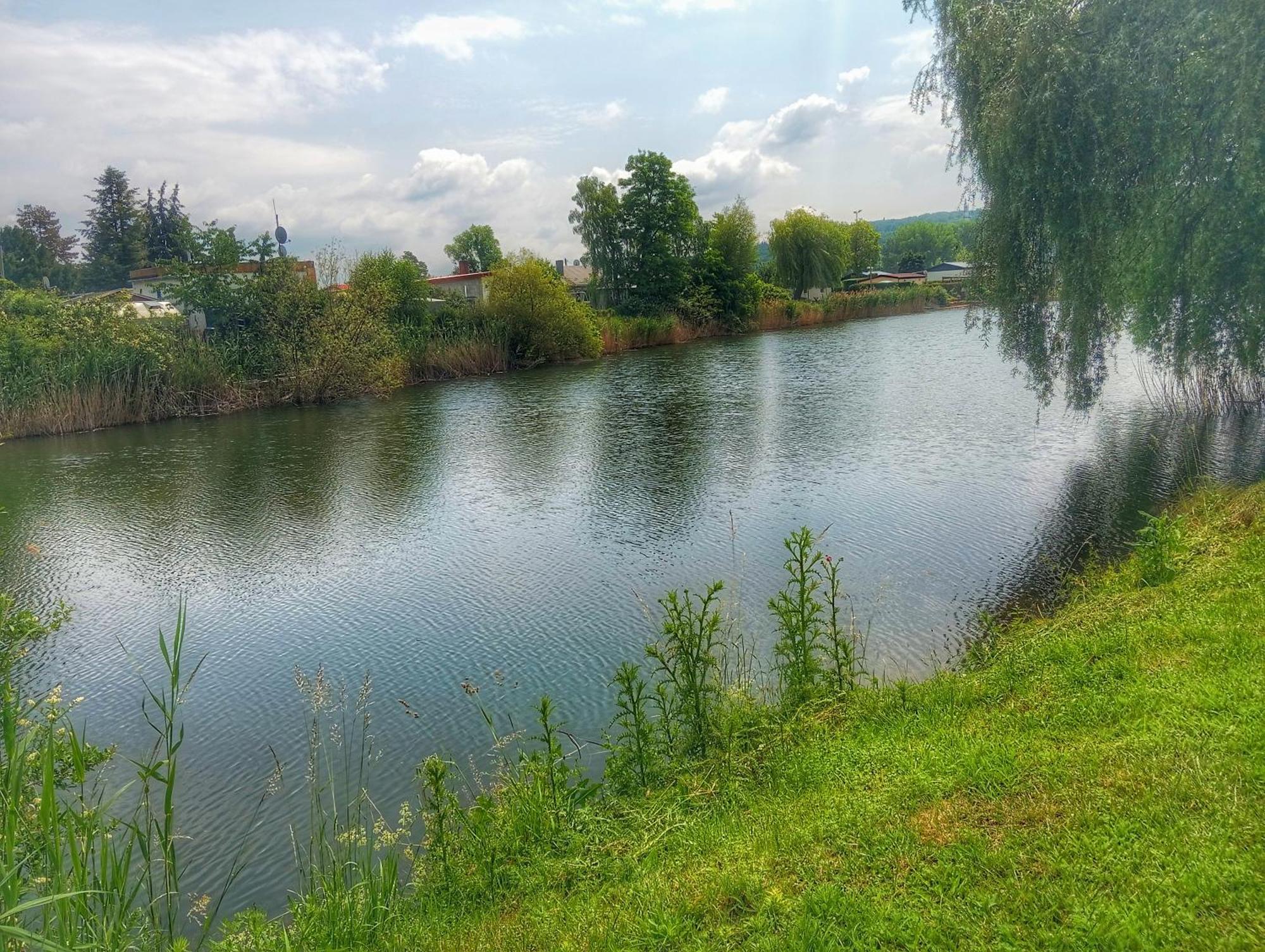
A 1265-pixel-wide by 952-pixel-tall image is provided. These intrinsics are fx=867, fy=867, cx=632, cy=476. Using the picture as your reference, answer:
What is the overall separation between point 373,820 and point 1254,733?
469 centimetres

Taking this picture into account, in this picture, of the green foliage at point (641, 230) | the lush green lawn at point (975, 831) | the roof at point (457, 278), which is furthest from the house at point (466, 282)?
the lush green lawn at point (975, 831)

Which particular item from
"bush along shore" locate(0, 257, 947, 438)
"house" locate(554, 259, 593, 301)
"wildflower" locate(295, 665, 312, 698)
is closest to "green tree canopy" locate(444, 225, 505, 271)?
"house" locate(554, 259, 593, 301)

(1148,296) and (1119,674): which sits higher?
(1148,296)

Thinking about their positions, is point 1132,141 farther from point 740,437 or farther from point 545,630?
point 545,630

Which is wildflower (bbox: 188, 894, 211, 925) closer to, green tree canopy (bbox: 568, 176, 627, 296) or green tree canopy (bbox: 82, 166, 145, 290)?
green tree canopy (bbox: 568, 176, 627, 296)

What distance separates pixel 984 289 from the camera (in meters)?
13.9

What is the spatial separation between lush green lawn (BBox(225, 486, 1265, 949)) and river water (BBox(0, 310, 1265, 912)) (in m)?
1.85

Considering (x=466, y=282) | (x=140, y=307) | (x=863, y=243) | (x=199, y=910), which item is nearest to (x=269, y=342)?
(x=140, y=307)

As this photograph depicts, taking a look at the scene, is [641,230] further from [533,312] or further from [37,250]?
[37,250]

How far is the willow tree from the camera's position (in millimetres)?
10000

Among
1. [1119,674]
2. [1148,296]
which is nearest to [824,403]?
[1148,296]

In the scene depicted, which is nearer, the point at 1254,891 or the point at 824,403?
the point at 1254,891

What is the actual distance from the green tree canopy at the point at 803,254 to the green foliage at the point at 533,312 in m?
31.8

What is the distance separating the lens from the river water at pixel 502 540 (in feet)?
22.9
